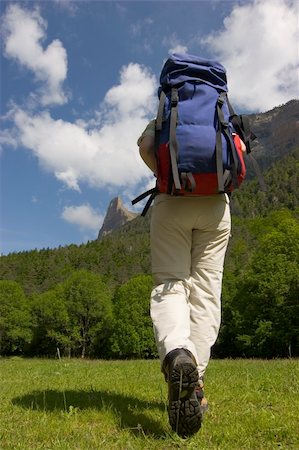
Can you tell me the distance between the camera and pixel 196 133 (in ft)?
10.5

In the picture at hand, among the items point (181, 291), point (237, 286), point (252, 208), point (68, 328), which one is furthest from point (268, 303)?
point (252, 208)

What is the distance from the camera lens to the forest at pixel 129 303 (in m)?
48.1

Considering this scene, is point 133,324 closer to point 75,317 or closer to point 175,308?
point 75,317

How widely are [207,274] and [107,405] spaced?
149 centimetres

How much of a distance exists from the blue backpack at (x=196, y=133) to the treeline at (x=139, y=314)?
4582 centimetres

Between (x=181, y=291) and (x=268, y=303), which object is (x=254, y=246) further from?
(x=181, y=291)

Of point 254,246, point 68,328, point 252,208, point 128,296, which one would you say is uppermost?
point 252,208

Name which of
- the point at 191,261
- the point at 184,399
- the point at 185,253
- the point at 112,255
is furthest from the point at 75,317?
the point at 184,399

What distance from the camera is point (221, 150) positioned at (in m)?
3.19

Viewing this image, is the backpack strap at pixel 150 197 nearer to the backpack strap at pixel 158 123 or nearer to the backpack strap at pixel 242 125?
the backpack strap at pixel 158 123

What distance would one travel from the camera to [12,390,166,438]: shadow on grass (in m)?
3.23

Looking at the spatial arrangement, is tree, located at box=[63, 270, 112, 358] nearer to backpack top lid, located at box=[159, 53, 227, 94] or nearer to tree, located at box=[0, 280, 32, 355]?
tree, located at box=[0, 280, 32, 355]

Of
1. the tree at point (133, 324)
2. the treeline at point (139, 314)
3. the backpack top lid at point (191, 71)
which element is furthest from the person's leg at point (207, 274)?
the tree at point (133, 324)

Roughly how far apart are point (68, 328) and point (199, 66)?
6777 centimetres
